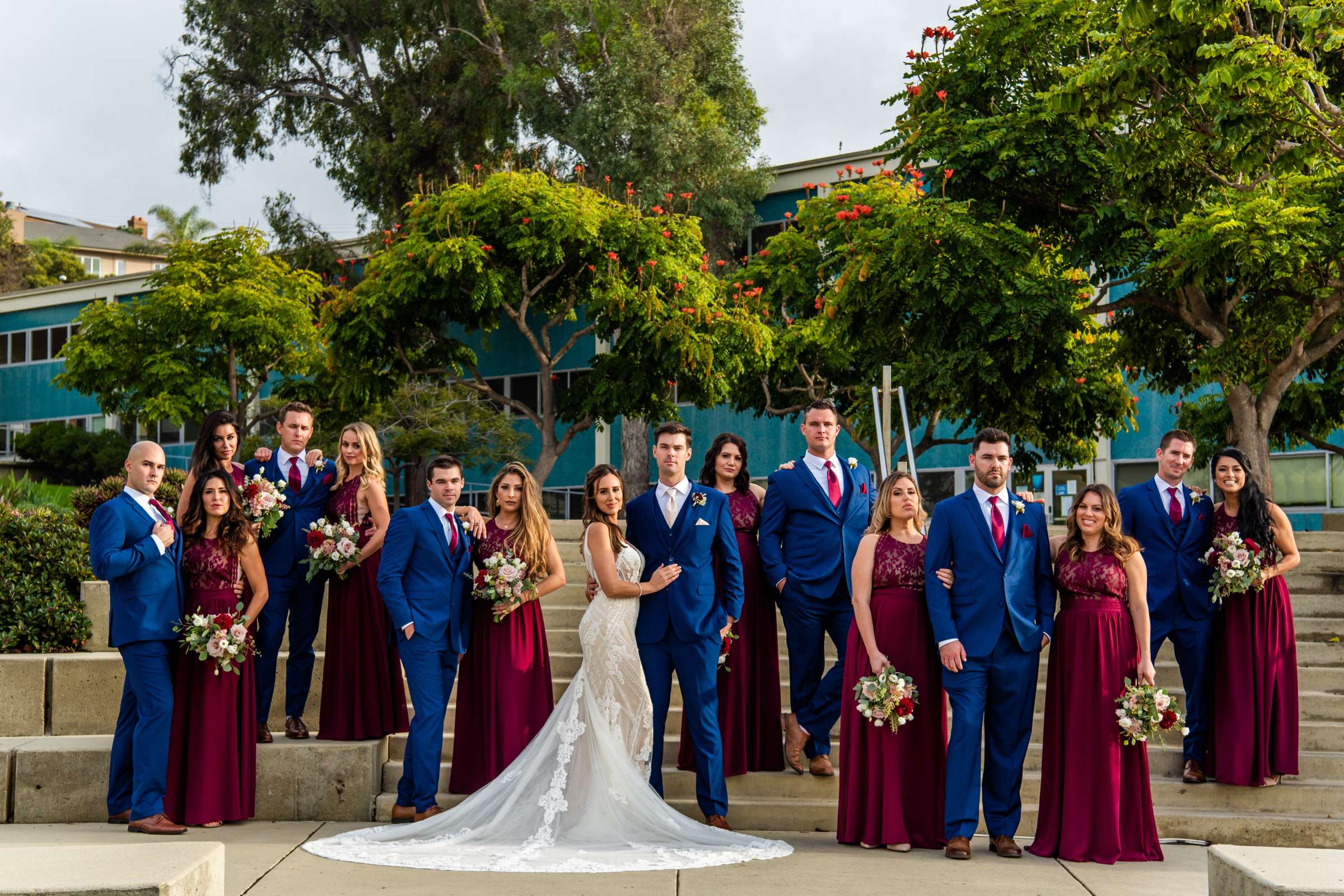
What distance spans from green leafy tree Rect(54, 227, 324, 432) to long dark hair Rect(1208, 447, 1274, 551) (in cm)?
2134

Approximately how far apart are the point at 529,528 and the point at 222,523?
182 cm

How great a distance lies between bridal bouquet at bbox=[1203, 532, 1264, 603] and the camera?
784cm

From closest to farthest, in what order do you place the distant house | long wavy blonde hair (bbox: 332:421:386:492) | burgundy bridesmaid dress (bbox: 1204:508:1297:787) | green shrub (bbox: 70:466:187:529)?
burgundy bridesmaid dress (bbox: 1204:508:1297:787)
long wavy blonde hair (bbox: 332:421:386:492)
green shrub (bbox: 70:466:187:529)
the distant house

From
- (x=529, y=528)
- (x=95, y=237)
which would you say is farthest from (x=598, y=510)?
(x=95, y=237)

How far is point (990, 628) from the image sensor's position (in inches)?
277

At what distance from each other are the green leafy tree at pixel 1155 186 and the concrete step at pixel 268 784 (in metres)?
6.80

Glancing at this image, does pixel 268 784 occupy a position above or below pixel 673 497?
below

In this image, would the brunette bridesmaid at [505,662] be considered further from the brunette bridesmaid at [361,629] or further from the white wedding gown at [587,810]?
the brunette bridesmaid at [361,629]

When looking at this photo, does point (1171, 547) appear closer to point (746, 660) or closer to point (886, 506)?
point (886, 506)

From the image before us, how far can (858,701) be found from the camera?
700 centimetres

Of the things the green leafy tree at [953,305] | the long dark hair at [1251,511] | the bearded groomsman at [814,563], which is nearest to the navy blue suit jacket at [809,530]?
the bearded groomsman at [814,563]

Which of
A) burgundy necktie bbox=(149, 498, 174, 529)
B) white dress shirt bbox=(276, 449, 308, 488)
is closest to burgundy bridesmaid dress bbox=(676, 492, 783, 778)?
white dress shirt bbox=(276, 449, 308, 488)

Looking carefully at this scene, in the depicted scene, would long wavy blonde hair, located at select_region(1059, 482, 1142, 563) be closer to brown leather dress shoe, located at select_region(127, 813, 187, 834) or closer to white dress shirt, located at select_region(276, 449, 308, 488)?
white dress shirt, located at select_region(276, 449, 308, 488)

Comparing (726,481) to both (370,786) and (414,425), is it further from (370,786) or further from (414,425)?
(414,425)
